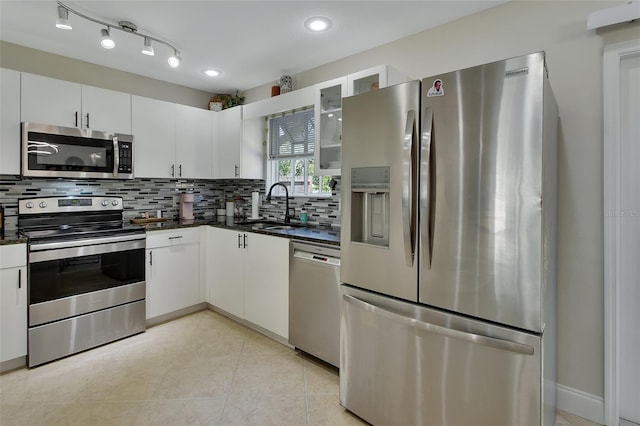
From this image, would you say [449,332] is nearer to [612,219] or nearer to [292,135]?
[612,219]

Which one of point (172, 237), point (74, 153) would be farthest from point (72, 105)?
point (172, 237)

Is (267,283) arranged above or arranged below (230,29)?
below

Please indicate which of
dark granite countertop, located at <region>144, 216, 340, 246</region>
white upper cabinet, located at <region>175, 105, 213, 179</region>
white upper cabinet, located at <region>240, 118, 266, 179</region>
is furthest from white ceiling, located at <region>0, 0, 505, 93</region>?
dark granite countertop, located at <region>144, 216, 340, 246</region>

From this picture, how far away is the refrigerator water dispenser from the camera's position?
186 centimetres

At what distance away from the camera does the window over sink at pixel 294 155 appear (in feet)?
11.1

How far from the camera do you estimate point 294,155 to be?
11.6 ft

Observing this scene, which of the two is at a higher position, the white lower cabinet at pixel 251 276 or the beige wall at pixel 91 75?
the beige wall at pixel 91 75

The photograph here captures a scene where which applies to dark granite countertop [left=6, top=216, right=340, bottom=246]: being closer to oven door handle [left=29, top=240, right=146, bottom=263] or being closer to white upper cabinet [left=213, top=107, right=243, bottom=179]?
oven door handle [left=29, top=240, right=146, bottom=263]

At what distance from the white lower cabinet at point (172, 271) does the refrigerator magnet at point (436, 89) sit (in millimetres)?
2759

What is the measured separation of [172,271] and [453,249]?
2.80m

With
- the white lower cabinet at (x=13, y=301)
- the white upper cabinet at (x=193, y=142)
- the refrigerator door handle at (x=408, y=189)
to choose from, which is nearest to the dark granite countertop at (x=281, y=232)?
the white lower cabinet at (x=13, y=301)

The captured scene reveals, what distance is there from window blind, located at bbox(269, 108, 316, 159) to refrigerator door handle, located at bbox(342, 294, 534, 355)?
1.95 m

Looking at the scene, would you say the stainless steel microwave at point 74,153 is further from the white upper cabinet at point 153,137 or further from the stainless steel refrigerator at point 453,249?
the stainless steel refrigerator at point 453,249

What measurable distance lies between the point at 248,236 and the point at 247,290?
1.69 feet
